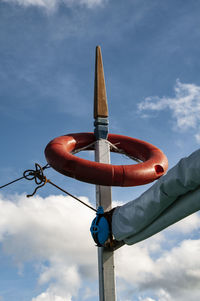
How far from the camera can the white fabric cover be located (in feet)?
7.42

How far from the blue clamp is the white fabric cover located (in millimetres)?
817

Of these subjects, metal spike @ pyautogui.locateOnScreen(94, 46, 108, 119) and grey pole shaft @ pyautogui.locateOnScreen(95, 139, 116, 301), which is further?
metal spike @ pyautogui.locateOnScreen(94, 46, 108, 119)

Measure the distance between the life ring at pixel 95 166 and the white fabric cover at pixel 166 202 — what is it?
5.19 feet

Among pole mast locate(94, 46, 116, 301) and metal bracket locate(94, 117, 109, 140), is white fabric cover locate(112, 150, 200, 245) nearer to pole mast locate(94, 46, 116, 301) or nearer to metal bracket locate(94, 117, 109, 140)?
pole mast locate(94, 46, 116, 301)

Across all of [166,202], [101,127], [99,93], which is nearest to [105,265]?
[101,127]

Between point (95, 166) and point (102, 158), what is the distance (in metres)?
0.61

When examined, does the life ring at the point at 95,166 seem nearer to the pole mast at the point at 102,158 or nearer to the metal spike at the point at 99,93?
the pole mast at the point at 102,158

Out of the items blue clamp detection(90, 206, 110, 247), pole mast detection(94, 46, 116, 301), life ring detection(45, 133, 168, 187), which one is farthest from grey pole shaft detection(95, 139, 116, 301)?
blue clamp detection(90, 206, 110, 247)

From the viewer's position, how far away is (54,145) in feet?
18.0

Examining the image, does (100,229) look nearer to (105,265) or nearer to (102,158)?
(105,265)

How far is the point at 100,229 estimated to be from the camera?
13.7 feet

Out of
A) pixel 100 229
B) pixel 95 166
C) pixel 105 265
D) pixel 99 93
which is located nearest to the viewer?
pixel 100 229

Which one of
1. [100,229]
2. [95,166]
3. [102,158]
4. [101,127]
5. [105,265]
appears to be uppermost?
[101,127]

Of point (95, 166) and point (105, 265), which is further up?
point (95, 166)
